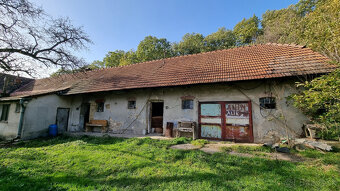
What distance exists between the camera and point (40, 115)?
29.0ft

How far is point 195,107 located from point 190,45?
1911 centimetres

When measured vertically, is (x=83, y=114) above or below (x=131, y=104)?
below

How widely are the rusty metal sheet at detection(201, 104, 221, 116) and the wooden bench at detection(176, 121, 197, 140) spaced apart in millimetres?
828

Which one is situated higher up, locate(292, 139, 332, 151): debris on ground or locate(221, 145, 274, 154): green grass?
locate(292, 139, 332, 151): debris on ground

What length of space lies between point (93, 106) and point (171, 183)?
30.0 ft

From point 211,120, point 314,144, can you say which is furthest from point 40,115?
point 314,144

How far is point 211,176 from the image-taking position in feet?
10.4

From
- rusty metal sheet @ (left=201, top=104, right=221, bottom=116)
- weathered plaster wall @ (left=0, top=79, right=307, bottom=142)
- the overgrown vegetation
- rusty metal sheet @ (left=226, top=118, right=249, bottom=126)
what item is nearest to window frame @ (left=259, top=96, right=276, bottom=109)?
weathered plaster wall @ (left=0, top=79, right=307, bottom=142)

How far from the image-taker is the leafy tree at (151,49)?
22.9 m

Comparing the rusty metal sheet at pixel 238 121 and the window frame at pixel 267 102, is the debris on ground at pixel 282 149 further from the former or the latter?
the window frame at pixel 267 102

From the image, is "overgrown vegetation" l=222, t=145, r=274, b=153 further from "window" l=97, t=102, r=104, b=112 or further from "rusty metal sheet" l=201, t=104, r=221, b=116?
"window" l=97, t=102, r=104, b=112

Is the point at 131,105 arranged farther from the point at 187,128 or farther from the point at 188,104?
the point at 187,128

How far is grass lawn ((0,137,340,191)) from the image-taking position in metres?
2.88

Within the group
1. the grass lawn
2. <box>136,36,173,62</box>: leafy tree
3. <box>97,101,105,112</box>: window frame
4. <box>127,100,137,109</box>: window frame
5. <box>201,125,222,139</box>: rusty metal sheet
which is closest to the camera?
the grass lawn
